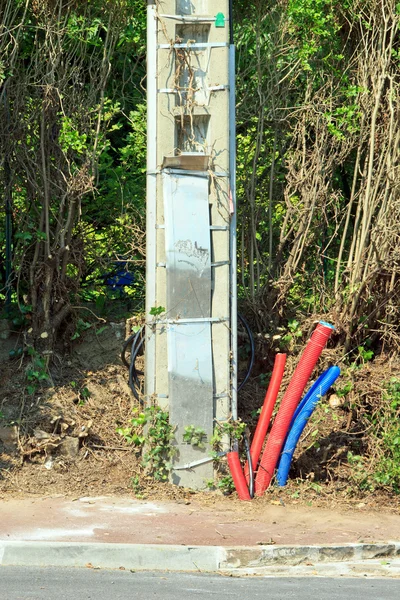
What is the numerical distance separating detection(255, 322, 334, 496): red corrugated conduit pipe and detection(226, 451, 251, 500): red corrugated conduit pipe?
0.20 meters

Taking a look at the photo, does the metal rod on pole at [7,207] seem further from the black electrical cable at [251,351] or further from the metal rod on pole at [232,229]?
the black electrical cable at [251,351]

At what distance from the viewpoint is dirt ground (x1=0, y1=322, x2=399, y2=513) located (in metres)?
8.92

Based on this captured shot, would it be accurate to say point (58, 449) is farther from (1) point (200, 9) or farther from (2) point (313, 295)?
(1) point (200, 9)

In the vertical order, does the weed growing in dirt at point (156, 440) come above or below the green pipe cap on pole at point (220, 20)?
below

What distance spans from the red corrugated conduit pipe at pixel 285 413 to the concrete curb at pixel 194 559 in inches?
72.3

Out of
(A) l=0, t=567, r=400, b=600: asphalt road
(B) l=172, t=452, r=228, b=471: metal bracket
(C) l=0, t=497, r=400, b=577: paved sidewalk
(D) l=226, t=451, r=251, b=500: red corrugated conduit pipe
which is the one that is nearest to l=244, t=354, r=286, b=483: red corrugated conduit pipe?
(D) l=226, t=451, r=251, b=500: red corrugated conduit pipe

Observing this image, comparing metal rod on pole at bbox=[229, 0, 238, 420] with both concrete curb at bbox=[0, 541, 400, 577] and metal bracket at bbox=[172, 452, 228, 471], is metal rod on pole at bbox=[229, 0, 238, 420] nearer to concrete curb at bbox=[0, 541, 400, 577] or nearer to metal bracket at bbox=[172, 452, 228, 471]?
metal bracket at bbox=[172, 452, 228, 471]

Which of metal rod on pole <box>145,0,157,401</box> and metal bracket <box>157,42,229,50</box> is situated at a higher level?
metal bracket <box>157,42,229,50</box>

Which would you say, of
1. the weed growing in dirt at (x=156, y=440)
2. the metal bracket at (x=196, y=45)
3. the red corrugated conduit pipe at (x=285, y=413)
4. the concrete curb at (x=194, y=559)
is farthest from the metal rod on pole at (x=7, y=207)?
the concrete curb at (x=194, y=559)

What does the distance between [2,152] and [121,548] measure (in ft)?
16.5

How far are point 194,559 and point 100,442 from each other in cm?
294

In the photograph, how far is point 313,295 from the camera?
10.6 meters

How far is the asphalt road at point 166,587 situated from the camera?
5.96 m

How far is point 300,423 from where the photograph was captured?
29.8ft
